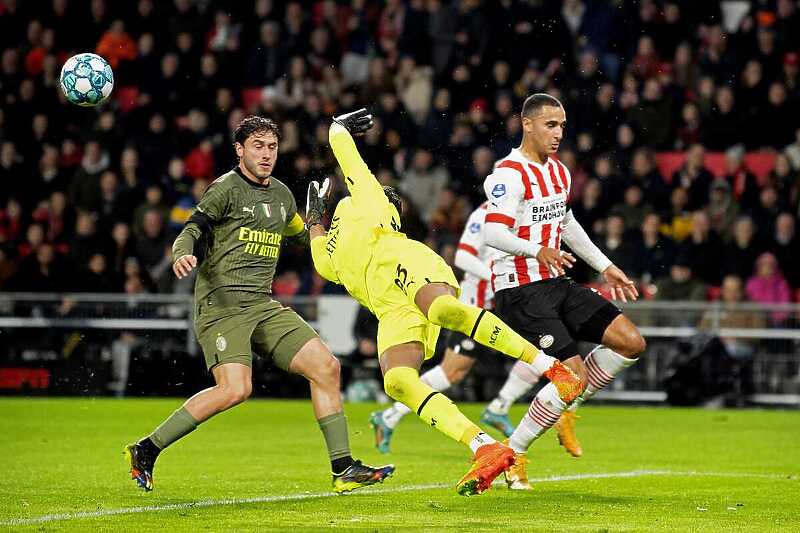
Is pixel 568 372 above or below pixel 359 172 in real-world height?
below

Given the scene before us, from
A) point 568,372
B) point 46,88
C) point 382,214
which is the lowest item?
point 568,372

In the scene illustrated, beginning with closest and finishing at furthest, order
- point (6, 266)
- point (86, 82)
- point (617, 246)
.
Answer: point (86, 82), point (617, 246), point (6, 266)

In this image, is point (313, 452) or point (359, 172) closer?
point (359, 172)

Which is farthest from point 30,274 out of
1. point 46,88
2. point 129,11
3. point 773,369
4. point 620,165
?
point 773,369

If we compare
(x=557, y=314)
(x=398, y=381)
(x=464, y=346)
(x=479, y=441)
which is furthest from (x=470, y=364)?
(x=479, y=441)

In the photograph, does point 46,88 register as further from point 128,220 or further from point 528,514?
point 528,514

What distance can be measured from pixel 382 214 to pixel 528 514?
76.7 inches

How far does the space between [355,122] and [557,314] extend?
70.3 inches

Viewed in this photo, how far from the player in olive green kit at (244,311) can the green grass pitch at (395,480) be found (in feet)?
1.39

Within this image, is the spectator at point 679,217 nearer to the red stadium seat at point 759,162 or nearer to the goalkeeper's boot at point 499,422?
the red stadium seat at point 759,162

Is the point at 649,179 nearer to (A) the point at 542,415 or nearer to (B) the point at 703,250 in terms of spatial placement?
(B) the point at 703,250

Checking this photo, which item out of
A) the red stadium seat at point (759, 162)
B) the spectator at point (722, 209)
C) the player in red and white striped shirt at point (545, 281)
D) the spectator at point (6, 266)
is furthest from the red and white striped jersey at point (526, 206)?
the spectator at point (6, 266)

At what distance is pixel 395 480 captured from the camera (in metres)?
9.41

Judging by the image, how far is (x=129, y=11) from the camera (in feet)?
72.9
